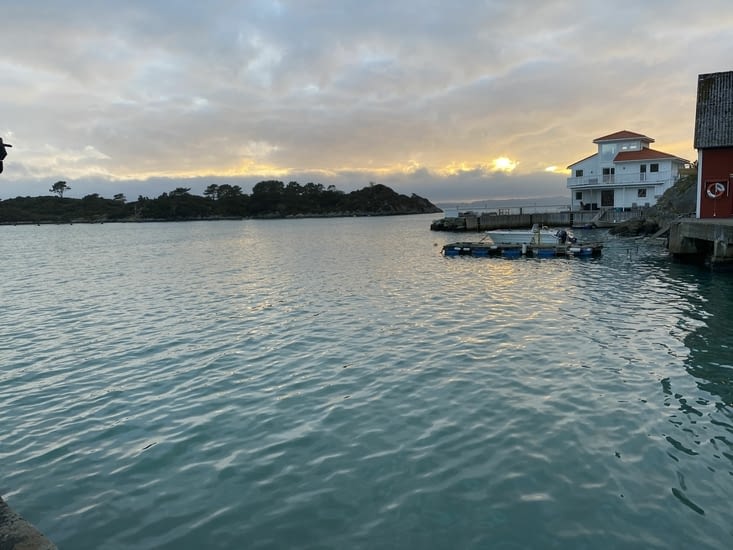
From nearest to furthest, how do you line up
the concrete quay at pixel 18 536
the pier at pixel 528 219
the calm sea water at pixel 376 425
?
the concrete quay at pixel 18 536, the calm sea water at pixel 376 425, the pier at pixel 528 219

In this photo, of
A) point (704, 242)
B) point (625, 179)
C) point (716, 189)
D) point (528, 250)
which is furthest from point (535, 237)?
point (625, 179)

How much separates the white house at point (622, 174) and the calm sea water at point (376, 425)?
55973 millimetres

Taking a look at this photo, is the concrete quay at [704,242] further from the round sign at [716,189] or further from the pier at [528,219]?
the pier at [528,219]

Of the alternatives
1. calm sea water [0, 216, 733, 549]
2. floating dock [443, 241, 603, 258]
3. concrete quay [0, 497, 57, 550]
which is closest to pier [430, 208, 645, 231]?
floating dock [443, 241, 603, 258]

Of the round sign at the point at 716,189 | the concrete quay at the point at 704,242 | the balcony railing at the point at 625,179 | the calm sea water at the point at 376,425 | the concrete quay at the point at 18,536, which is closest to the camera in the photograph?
the concrete quay at the point at 18,536

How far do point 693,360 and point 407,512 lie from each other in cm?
946

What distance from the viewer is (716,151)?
32.8m

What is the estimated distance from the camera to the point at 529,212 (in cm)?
7844

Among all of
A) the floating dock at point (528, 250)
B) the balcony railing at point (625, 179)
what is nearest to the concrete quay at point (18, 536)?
the floating dock at point (528, 250)

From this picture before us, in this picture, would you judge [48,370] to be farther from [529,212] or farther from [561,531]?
[529,212]

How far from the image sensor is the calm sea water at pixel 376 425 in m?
6.24

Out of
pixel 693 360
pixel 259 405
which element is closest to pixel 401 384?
pixel 259 405

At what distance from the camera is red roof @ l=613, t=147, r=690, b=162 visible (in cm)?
6744

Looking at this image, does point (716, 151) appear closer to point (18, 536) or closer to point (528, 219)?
point (18, 536)
